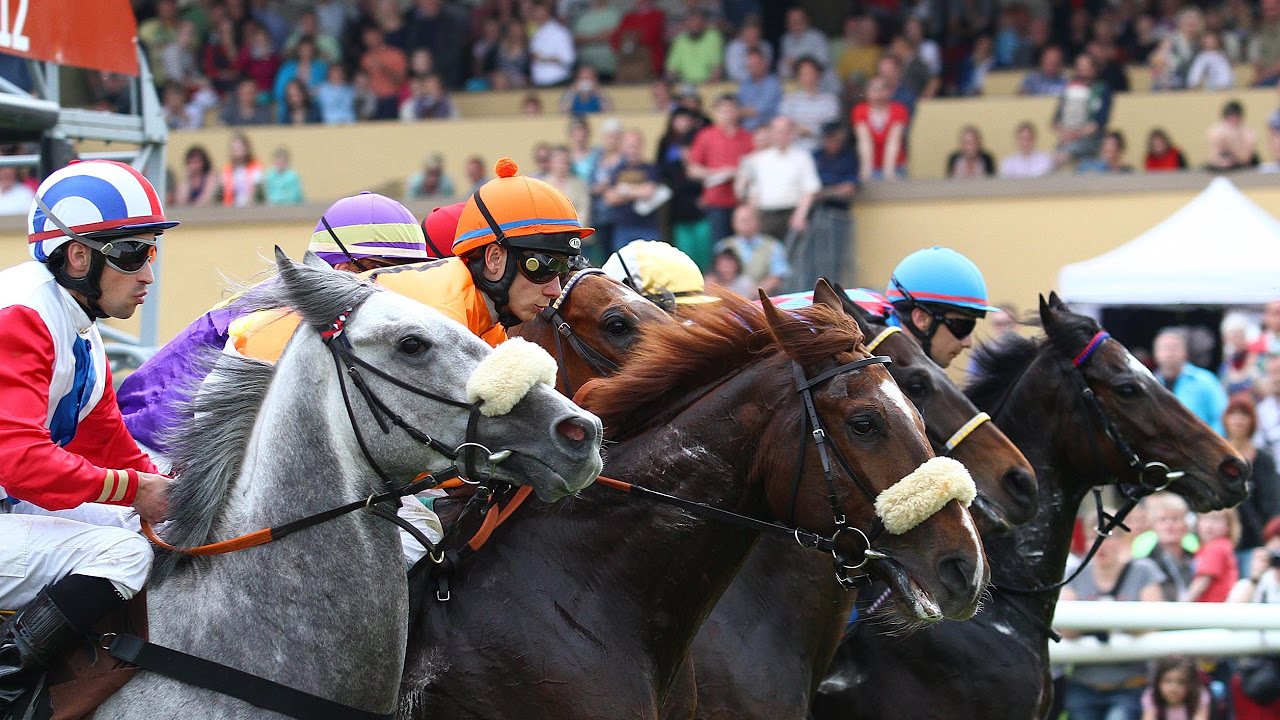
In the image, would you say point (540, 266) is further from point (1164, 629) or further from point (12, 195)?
point (12, 195)

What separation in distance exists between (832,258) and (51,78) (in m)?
7.14

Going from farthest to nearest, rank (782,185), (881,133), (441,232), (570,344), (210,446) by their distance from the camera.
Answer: (881,133)
(782,185)
(441,232)
(570,344)
(210,446)

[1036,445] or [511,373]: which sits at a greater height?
[511,373]

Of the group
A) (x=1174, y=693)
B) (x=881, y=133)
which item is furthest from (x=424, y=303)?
(x=881, y=133)

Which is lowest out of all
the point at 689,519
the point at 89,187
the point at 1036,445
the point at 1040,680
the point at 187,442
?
the point at 1040,680

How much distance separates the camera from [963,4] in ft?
53.5

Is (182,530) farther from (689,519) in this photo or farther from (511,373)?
(689,519)

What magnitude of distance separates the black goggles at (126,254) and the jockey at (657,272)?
224 centimetres

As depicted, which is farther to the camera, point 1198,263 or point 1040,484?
point 1198,263

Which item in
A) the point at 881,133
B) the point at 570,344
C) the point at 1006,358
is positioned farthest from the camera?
the point at 881,133

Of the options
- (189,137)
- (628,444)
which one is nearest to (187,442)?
(628,444)

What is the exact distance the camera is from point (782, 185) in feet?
40.9

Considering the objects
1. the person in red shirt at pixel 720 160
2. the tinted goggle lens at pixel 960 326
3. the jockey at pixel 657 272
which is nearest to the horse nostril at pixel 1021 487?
the tinted goggle lens at pixel 960 326

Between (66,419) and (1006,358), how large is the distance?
3939mm
